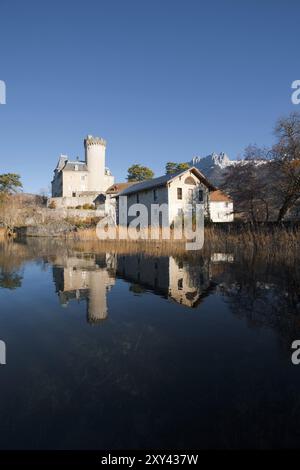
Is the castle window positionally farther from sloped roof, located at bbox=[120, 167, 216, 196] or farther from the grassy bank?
the grassy bank

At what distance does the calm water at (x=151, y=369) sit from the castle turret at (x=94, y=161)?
6639 centimetres

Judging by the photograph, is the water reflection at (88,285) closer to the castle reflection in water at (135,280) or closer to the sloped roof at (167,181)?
the castle reflection in water at (135,280)

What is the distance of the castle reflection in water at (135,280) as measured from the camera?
7.71 metres

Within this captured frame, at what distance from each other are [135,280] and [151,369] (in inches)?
256

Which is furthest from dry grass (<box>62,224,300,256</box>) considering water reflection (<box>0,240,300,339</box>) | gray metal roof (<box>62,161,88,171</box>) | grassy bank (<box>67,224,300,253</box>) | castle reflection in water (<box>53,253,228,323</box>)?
gray metal roof (<box>62,161,88,171</box>)

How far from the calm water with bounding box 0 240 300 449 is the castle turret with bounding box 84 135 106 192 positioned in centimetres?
6639

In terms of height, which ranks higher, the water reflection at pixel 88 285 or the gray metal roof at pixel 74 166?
the gray metal roof at pixel 74 166

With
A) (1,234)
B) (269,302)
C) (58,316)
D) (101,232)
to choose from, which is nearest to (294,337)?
(269,302)

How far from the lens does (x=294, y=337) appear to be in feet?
16.4

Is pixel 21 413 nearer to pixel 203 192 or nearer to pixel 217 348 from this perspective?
pixel 217 348

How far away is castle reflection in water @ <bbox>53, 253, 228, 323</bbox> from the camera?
771 centimetres

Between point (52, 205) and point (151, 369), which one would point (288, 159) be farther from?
point (52, 205)

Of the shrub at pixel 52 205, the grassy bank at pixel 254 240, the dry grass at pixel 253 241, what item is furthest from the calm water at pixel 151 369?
the shrub at pixel 52 205
